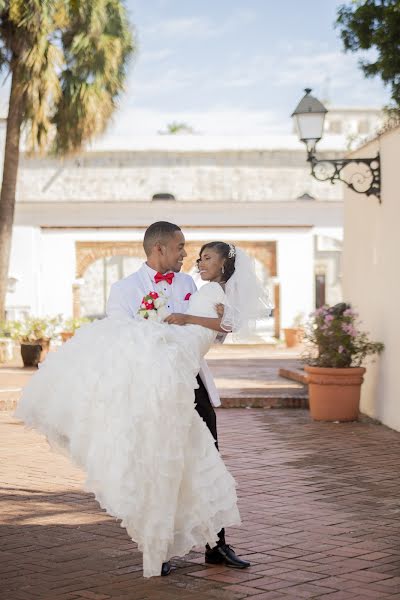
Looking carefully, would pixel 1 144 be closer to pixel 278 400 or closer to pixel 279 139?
pixel 279 139

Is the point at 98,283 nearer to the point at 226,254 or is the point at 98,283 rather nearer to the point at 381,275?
the point at 381,275

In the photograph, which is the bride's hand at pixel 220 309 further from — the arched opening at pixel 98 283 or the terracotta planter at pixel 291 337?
the arched opening at pixel 98 283

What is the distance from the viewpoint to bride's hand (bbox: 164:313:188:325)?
5.29 metres

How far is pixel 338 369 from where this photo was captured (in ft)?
37.3

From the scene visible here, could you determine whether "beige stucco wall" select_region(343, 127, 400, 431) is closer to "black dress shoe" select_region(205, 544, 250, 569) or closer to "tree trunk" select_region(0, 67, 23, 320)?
"black dress shoe" select_region(205, 544, 250, 569)

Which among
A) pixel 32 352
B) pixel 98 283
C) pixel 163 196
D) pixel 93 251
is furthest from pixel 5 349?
pixel 98 283

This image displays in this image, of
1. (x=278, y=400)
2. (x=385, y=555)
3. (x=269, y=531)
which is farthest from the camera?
(x=278, y=400)

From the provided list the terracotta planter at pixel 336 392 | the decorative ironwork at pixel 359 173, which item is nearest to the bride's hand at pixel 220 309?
the decorative ironwork at pixel 359 173

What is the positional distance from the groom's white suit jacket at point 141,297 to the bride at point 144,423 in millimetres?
190

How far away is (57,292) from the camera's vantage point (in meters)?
29.8

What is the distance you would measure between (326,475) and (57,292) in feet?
73.0

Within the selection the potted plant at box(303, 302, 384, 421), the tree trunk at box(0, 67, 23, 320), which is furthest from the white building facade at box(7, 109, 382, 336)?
the potted plant at box(303, 302, 384, 421)

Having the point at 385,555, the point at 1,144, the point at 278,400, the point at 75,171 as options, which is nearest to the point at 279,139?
the point at 75,171

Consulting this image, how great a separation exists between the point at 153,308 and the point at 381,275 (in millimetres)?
6695
